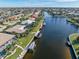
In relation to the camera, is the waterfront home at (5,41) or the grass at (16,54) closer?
the grass at (16,54)

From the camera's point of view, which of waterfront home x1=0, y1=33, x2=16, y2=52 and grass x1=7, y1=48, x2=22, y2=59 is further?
waterfront home x1=0, y1=33, x2=16, y2=52

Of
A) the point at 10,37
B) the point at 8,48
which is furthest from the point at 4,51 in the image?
the point at 10,37

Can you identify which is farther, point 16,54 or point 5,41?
point 5,41

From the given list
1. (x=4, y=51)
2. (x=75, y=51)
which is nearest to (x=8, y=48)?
(x=4, y=51)

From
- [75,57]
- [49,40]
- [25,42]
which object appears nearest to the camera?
[75,57]

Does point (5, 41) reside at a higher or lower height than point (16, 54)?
higher

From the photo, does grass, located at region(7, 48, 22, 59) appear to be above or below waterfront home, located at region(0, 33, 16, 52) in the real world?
below

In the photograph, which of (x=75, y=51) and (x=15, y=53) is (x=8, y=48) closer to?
(x=15, y=53)

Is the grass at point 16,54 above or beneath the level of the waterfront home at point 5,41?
beneath

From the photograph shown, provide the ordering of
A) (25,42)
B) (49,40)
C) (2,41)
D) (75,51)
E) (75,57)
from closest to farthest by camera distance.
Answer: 1. (75,57)
2. (75,51)
3. (2,41)
4. (25,42)
5. (49,40)

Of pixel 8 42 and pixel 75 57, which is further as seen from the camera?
pixel 8 42
